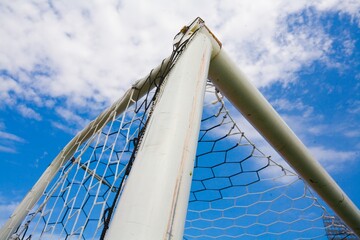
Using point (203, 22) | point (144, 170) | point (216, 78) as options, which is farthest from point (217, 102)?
point (144, 170)

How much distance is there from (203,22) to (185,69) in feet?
1.79

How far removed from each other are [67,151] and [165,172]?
2.47 meters

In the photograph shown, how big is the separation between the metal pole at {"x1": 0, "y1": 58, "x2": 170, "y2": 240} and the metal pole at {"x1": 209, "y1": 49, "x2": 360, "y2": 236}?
0.54 m

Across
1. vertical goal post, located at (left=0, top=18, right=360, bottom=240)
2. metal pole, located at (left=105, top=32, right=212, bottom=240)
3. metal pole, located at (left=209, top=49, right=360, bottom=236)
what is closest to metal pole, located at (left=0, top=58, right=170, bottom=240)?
vertical goal post, located at (left=0, top=18, right=360, bottom=240)

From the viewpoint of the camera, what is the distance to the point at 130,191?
0.74 m

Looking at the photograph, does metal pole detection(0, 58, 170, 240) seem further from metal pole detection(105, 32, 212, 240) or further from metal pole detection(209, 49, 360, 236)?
metal pole detection(105, 32, 212, 240)

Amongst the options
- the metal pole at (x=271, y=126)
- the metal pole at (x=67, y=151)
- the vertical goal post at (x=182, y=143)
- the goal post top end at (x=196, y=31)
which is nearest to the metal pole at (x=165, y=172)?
the vertical goal post at (x=182, y=143)

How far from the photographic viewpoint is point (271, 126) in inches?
74.4

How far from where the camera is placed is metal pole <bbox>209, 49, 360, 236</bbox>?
1.68m

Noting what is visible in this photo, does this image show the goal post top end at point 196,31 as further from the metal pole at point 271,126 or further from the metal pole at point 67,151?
the metal pole at point 67,151

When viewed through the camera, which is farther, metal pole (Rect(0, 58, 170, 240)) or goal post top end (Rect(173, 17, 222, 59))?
metal pole (Rect(0, 58, 170, 240))

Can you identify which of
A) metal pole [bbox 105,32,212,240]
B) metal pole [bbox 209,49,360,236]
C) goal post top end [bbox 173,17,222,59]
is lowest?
metal pole [bbox 105,32,212,240]

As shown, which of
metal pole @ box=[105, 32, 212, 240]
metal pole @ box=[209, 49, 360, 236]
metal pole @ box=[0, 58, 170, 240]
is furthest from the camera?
metal pole @ box=[0, 58, 170, 240]

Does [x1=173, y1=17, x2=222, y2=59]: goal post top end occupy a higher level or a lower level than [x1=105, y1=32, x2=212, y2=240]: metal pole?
higher
